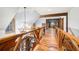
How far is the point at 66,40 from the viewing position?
6.70 ft

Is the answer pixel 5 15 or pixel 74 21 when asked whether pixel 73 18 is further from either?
pixel 5 15

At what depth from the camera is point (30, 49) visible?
2049 millimetres

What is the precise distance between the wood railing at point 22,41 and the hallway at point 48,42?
0.06 m

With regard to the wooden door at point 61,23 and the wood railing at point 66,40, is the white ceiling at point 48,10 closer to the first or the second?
the wooden door at point 61,23

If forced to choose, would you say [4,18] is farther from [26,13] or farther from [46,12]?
[46,12]

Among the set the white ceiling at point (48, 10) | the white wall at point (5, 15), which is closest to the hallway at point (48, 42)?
the white ceiling at point (48, 10)

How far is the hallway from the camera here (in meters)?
2.05

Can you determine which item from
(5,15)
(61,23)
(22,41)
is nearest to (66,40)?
(61,23)

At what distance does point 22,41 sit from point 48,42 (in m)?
0.36

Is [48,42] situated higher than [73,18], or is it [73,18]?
[73,18]

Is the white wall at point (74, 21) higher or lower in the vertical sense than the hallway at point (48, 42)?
higher

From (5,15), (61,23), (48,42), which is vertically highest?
(5,15)

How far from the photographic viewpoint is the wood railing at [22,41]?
202 cm
